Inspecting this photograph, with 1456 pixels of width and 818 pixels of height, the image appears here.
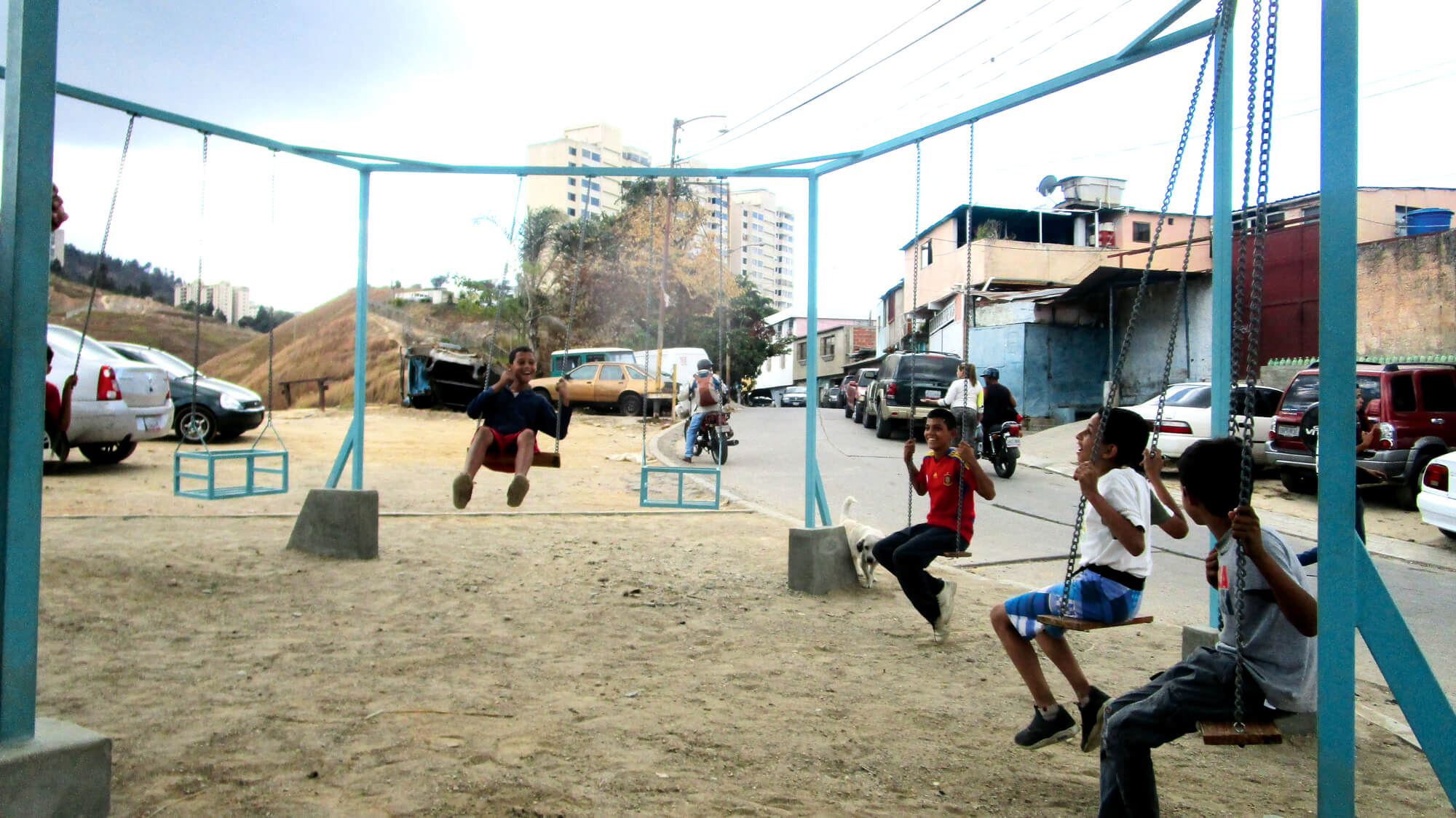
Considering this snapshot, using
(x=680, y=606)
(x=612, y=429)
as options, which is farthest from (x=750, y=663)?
(x=612, y=429)

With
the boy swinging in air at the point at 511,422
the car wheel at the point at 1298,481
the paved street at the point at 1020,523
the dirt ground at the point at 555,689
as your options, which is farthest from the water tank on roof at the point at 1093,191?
the boy swinging in air at the point at 511,422

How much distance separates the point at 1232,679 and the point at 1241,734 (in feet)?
0.54

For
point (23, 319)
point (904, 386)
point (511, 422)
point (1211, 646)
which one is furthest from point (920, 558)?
point (904, 386)

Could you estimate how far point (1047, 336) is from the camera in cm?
2105

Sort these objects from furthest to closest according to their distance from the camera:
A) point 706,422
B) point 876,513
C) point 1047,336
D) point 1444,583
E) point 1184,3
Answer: point 1047,336, point 706,422, point 876,513, point 1444,583, point 1184,3

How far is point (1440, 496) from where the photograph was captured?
30.1 ft

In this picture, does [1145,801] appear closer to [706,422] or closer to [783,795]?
[783,795]

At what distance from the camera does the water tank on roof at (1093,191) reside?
31875mm

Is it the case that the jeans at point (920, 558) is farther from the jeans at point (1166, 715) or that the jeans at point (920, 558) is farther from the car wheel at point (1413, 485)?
the car wheel at point (1413, 485)

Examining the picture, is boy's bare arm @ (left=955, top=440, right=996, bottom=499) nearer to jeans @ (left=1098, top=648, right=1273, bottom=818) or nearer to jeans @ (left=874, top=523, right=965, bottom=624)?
jeans @ (left=874, top=523, right=965, bottom=624)

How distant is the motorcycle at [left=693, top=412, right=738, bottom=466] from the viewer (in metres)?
14.6

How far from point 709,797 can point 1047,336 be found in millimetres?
19651

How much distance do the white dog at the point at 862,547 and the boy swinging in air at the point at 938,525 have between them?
1.27 m

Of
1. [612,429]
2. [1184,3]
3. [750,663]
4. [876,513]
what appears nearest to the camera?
[1184,3]
